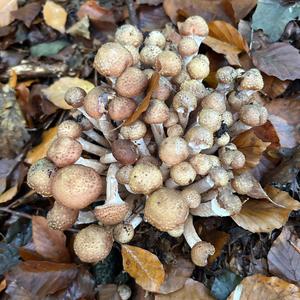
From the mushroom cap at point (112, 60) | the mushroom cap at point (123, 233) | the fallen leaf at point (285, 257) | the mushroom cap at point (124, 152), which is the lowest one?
the fallen leaf at point (285, 257)

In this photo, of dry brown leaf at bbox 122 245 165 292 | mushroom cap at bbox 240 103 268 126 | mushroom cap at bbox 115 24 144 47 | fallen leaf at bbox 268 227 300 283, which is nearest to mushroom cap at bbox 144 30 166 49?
mushroom cap at bbox 115 24 144 47

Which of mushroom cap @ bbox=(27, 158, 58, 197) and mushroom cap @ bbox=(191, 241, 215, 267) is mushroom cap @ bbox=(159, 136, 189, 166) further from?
mushroom cap @ bbox=(27, 158, 58, 197)

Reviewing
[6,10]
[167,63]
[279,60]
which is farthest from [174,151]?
[6,10]

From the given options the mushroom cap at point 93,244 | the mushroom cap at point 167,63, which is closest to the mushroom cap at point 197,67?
the mushroom cap at point 167,63

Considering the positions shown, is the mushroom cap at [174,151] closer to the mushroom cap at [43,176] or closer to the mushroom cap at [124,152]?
the mushroom cap at [124,152]

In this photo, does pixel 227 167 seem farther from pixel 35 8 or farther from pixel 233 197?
pixel 35 8

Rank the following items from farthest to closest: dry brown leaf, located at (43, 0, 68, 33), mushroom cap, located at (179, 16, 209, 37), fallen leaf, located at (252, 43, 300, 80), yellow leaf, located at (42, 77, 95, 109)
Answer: dry brown leaf, located at (43, 0, 68, 33) → yellow leaf, located at (42, 77, 95, 109) → fallen leaf, located at (252, 43, 300, 80) → mushroom cap, located at (179, 16, 209, 37)

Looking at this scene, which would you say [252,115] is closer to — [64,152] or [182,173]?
[182,173]
